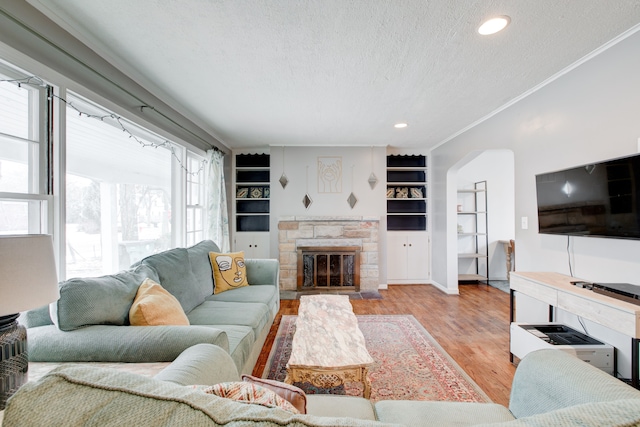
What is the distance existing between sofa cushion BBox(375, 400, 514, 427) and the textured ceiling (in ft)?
6.76

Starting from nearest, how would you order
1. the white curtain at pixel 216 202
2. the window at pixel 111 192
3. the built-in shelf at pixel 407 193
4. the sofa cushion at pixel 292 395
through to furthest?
the sofa cushion at pixel 292 395 → the window at pixel 111 192 → the white curtain at pixel 216 202 → the built-in shelf at pixel 407 193

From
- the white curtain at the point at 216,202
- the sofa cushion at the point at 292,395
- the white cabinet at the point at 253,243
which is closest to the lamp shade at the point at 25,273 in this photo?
the sofa cushion at the point at 292,395

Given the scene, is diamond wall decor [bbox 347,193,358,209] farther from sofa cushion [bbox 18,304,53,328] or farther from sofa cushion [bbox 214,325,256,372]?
sofa cushion [bbox 18,304,53,328]

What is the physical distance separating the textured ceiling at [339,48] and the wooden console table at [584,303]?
1.70 meters

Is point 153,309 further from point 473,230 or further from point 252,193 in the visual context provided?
point 473,230

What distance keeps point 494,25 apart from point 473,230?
4.36 meters

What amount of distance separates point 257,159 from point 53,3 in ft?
11.8

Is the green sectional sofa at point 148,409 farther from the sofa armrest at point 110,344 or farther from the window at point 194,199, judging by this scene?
the window at point 194,199

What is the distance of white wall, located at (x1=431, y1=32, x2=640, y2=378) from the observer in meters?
1.78

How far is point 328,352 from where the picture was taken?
1.74 m

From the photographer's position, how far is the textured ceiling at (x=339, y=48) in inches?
60.6

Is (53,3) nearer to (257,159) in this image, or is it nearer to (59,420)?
(59,420)

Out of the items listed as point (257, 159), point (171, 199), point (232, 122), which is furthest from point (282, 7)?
point (257, 159)

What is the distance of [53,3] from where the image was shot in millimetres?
1501
